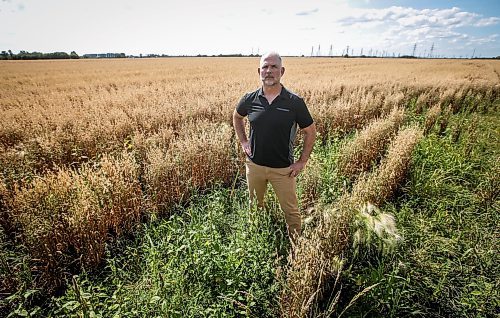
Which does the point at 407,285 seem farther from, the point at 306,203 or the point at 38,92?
the point at 38,92

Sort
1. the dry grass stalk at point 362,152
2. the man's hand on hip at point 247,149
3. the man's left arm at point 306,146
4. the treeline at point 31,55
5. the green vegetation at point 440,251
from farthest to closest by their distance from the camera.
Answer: the treeline at point 31,55 < the dry grass stalk at point 362,152 < the man's hand on hip at point 247,149 < the man's left arm at point 306,146 < the green vegetation at point 440,251

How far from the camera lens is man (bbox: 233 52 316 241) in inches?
110

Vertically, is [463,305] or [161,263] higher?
[161,263]

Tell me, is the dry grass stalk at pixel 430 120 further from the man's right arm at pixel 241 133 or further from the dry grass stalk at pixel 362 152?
the man's right arm at pixel 241 133

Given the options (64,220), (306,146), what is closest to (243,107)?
(306,146)

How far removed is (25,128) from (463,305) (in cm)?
824

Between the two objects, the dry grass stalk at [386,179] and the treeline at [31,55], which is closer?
the dry grass stalk at [386,179]

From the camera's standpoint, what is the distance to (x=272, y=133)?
2.86 meters

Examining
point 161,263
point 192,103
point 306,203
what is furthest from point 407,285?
point 192,103

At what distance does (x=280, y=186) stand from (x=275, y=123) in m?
0.74

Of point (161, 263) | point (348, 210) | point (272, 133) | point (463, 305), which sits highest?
point (272, 133)

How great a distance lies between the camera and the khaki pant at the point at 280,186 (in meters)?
3.03

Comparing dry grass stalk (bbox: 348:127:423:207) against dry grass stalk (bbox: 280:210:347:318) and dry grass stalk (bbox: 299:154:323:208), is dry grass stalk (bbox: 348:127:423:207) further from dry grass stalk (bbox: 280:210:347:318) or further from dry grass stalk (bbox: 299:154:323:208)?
dry grass stalk (bbox: 280:210:347:318)

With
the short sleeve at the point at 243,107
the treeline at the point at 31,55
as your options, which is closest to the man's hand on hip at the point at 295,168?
the short sleeve at the point at 243,107
